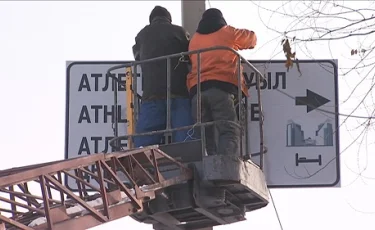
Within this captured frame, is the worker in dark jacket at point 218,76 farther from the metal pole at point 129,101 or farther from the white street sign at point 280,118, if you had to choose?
the white street sign at point 280,118

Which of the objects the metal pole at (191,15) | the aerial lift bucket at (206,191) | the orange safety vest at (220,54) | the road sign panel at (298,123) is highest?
the metal pole at (191,15)

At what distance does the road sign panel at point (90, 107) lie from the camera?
13086mm

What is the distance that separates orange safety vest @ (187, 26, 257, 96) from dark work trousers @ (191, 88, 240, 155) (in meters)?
0.19

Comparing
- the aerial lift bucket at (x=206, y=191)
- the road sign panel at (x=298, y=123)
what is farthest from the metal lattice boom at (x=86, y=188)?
the road sign panel at (x=298, y=123)

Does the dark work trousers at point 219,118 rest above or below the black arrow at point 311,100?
below

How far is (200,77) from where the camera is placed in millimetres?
11570

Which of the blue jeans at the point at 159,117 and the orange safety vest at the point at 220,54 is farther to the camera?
the blue jeans at the point at 159,117

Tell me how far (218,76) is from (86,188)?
2.10 m

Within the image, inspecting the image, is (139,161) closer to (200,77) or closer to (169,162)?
(169,162)

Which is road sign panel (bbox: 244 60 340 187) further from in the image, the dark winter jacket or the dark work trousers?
the dark work trousers

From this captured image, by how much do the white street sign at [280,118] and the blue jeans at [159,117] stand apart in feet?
3.22

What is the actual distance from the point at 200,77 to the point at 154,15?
3.99 ft

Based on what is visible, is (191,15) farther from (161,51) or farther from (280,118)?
(280,118)

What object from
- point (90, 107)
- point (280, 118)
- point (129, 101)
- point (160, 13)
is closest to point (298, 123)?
point (280, 118)
